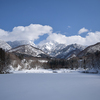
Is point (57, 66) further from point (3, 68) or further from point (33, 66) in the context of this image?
point (3, 68)

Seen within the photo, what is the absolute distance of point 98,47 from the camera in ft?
635

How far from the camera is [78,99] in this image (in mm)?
8539

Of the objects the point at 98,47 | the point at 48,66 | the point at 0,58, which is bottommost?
the point at 48,66

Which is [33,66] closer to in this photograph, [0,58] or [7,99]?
[0,58]

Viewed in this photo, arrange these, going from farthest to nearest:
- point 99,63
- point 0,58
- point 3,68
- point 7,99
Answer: point 99,63 → point 0,58 → point 3,68 → point 7,99

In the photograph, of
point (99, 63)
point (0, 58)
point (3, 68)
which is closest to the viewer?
point (3, 68)

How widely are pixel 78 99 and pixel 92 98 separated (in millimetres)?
1292

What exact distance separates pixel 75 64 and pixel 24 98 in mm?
101285

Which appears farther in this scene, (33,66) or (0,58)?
(33,66)

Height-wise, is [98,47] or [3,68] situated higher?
[98,47]

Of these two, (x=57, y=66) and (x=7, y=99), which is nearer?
(x=7, y=99)

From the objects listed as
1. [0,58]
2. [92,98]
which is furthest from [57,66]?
[92,98]

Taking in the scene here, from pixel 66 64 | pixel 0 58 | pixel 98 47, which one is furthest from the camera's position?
pixel 98 47

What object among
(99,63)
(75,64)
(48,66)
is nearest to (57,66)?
(48,66)
